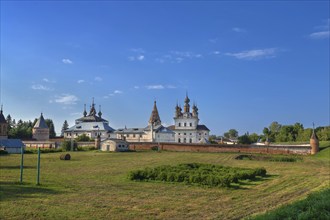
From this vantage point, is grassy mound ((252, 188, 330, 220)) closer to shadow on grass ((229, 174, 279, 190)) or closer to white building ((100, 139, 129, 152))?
shadow on grass ((229, 174, 279, 190))

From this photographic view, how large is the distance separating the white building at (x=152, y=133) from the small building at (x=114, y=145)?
22.4 m

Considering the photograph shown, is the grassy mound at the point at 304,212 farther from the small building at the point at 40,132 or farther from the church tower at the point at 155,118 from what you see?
the church tower at the point at 155,118

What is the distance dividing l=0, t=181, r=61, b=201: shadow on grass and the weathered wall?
42333mm

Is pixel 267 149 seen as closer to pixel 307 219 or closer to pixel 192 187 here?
pixel 192 187

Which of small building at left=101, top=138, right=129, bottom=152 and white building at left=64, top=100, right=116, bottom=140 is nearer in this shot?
small building at left=101, top=138, right=129, bottom=152

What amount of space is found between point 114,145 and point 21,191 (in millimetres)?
40855

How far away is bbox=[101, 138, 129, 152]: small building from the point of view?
5556cm

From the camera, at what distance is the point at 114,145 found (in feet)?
183

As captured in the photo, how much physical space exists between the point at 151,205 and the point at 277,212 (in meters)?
5.97

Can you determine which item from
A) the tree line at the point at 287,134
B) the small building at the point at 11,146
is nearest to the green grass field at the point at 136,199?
the small building at the point at 11,146

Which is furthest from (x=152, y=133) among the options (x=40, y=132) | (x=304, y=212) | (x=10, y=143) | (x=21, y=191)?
(x=304, y=212)

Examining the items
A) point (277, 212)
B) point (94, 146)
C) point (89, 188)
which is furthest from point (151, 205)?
point (94, 146)

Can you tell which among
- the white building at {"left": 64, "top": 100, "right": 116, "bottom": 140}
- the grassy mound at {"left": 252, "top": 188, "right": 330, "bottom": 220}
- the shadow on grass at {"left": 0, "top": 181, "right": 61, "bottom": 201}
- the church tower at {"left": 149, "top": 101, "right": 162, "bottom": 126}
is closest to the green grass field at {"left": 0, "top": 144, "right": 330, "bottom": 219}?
the shadow on grass at {"left": 0, "top": 181, "right": 61, "bottom": 201}

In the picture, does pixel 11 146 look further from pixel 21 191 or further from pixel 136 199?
pixel 136 199
